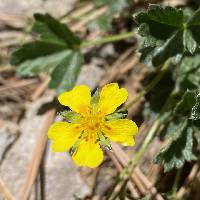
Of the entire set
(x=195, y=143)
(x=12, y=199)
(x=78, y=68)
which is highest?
(x=78, y=68)

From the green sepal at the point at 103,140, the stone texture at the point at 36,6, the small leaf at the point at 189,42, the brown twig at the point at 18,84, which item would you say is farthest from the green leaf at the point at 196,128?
the stone texture at the point at 36,6

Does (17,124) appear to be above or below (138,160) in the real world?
above

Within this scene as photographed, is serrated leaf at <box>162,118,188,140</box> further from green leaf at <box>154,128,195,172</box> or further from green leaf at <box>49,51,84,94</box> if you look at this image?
green leaf at <box>49,51,84,94</box>

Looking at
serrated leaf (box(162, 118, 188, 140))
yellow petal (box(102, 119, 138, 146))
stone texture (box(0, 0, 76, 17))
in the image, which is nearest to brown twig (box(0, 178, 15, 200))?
yellow petal (box(102, 119, 138, 146))

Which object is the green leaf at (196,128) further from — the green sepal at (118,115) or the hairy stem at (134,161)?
the green sepal at (118,115)

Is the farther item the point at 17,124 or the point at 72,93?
the point at 17,124

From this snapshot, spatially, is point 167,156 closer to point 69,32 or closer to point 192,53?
point 192,53

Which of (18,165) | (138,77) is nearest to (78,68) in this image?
(138,77)

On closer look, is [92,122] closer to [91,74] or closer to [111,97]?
[111,97]
